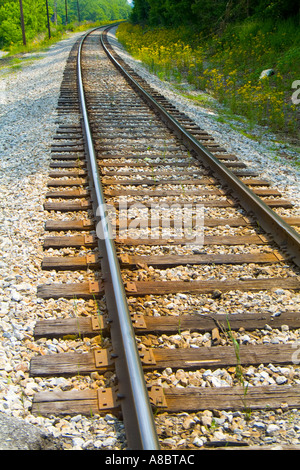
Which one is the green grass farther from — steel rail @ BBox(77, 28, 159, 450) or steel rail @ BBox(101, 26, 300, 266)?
steel rail @ BBox(77, 28, 159, 450)

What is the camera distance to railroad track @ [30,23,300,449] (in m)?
2.44

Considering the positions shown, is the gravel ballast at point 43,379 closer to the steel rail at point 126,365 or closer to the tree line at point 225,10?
the steel rail at point 126,365

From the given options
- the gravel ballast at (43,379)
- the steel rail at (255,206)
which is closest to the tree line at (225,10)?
the steel rail at (255,206)

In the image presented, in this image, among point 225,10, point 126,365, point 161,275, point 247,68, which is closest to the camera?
point 126,365

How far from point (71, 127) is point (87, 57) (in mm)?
12570

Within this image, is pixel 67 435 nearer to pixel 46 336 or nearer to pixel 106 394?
pixel 106 394

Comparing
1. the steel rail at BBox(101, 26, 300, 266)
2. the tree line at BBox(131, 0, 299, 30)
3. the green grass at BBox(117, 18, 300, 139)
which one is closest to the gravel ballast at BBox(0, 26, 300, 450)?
the steel rail at BBox(101, 26, 300, 266)

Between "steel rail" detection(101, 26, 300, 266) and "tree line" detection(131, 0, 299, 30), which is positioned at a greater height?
"tree line" detection(131, 0, 299, 30)

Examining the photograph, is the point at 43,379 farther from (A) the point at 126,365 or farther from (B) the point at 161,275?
(B) the point at 161,275

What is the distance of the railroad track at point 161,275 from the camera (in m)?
2.44

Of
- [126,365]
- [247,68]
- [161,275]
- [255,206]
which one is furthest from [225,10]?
[126,365]

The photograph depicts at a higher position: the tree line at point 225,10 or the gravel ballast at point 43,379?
the tree line at point 225,10

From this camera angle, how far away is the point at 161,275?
3650 mm
